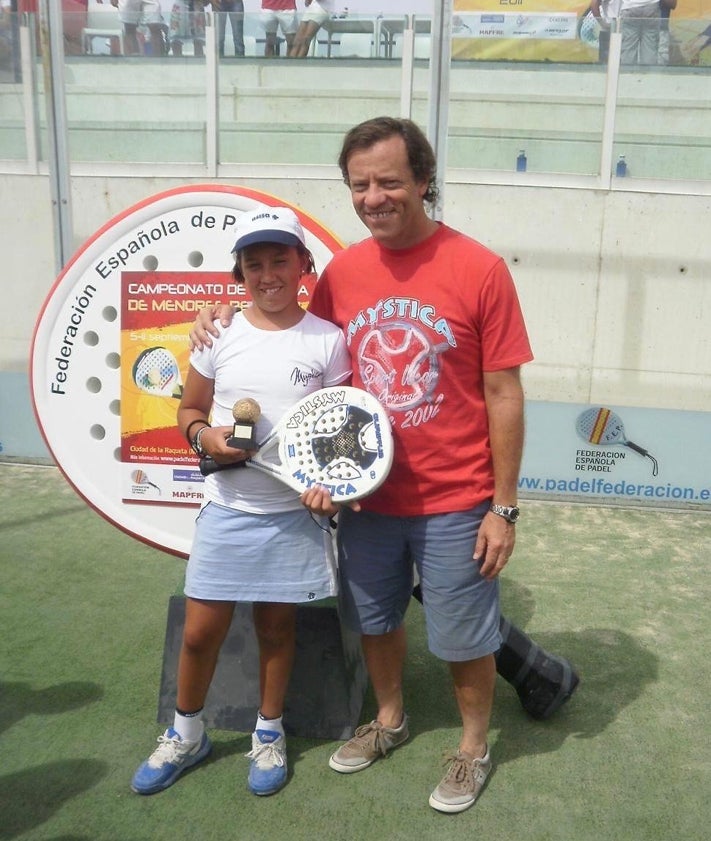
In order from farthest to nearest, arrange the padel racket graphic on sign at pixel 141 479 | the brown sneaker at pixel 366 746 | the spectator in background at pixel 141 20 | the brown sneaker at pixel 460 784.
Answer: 1. the spectator in background at pixel 141 20
2. the padel racket graphic on sign at pixel 141 479
3. the brown sneaker at pixel 366 746
4. the brown sneaker at pixel 460 784

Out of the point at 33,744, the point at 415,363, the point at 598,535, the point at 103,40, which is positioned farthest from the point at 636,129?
the point at 33,744

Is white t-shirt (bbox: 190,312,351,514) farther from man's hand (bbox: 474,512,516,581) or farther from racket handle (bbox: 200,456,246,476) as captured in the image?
man's hand (bbox: 474,512,516,581)

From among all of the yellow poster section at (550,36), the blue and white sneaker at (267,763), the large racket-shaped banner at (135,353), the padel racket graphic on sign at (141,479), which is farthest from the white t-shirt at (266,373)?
the yellow poster section at (550,36)

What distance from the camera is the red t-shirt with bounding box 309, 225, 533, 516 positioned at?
2014 millimetres

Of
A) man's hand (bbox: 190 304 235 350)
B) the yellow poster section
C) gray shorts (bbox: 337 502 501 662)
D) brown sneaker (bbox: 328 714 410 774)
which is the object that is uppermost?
the yellow poster section

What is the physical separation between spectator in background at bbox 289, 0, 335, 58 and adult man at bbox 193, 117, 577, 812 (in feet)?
11.0

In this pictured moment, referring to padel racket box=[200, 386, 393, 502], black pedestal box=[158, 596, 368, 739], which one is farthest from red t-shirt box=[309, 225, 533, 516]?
black pedestal box=[158, 596, 368, 739]

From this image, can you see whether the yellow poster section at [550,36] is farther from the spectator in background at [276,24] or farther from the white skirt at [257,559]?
the white skirt at [257,559]

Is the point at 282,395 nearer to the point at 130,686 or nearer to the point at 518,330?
the point at 518,330

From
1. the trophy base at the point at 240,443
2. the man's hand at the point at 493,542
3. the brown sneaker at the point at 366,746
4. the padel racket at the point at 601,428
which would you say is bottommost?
the brown sneaker at the point at 366,746

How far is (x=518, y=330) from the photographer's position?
2.02m

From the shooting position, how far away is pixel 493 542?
2.07 metres

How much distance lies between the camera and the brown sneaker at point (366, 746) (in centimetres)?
235

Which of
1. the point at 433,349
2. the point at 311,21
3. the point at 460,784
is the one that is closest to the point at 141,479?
the point at 433,349
